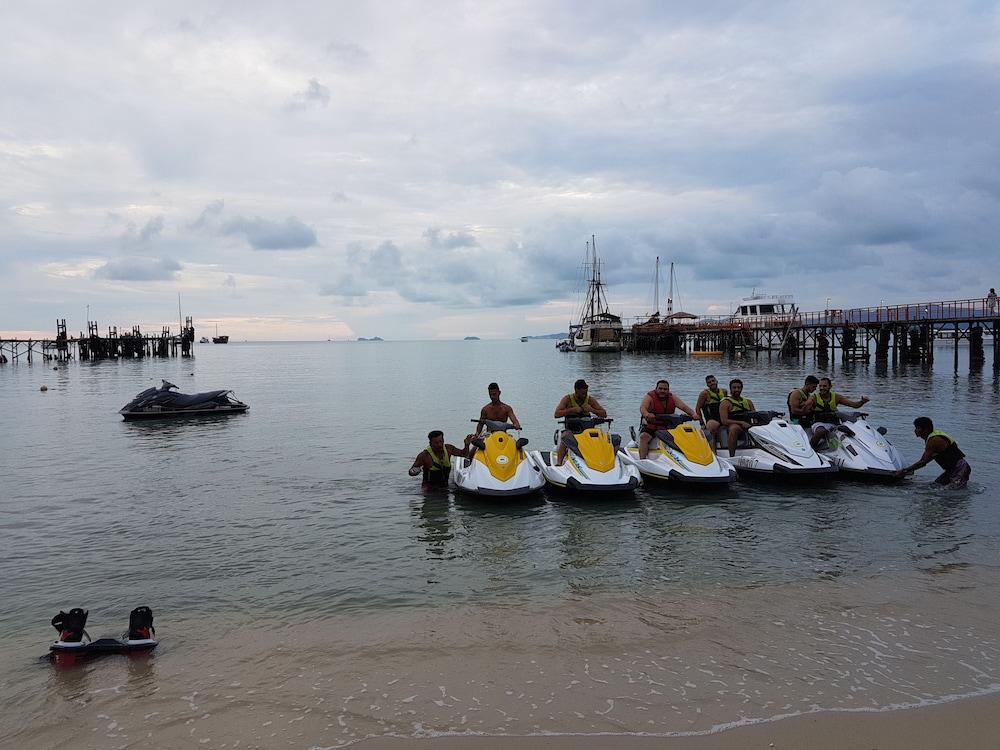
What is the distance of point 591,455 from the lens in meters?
11.7

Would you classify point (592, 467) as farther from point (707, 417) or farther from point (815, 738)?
point (815, 738)

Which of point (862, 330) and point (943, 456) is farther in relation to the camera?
point (862, 330)

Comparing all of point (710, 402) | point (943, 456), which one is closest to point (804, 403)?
point (710, 402)

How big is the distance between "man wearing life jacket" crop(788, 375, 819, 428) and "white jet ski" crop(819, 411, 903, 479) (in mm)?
566

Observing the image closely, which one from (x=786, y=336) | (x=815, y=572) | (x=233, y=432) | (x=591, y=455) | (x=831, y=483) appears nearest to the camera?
(x=815, y=572)

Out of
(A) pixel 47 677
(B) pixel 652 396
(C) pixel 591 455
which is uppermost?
(B) pixel 652 396

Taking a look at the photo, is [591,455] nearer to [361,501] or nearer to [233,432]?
[361,501]

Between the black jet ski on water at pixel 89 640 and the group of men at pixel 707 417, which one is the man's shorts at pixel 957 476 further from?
the black jet ski on water at pixel 89 640

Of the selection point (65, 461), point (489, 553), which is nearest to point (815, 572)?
point (489, 553)

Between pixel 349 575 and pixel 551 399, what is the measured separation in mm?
25947

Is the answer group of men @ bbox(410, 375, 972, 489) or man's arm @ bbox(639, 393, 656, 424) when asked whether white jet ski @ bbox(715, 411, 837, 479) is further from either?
man's arm @ bbox(639, 393, 656, 424)

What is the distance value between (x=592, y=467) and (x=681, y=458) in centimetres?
171

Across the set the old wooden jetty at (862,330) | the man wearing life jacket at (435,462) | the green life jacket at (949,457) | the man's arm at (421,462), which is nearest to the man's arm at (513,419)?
the man wearing life jacket at (435,462)

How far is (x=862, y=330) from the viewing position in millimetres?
58688
